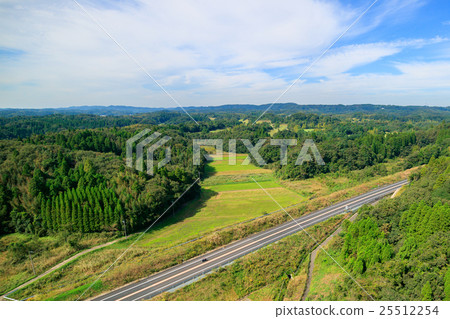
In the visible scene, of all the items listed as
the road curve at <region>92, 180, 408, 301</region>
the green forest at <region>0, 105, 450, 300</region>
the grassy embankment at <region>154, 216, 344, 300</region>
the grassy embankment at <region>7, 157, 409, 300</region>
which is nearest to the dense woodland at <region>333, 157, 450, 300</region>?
the green forest at <region>0, 105, 450, 300</region>

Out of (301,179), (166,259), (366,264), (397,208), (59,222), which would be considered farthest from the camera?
(301,179)

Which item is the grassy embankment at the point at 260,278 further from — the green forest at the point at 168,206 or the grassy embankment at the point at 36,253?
the grassy embankment at the point at 36,253

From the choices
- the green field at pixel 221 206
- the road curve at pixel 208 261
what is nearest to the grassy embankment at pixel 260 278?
the road curve at pixel 208 261

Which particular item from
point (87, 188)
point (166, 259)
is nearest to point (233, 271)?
point (166, 259)

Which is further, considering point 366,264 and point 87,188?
point 87,188

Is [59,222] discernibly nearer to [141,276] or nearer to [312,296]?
[141,276]

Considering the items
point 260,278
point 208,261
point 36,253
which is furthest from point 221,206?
point 36,253

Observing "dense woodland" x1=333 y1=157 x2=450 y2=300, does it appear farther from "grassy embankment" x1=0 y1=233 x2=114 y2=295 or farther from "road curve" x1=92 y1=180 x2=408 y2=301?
"grassy embankment" x1=0 y1=233 x2=114 y2=295

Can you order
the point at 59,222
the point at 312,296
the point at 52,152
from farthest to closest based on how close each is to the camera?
1. the point at 52,152
2. the point at 59,222
3. the point at 312,296
